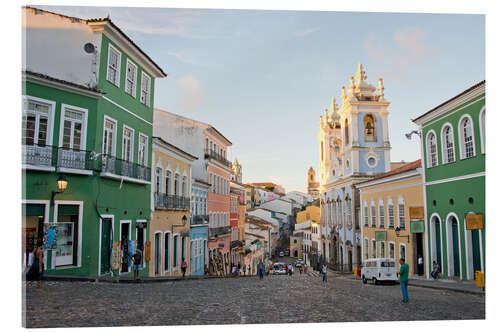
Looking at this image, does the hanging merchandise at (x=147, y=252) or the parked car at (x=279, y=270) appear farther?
the parked car at (x=279, y=270)

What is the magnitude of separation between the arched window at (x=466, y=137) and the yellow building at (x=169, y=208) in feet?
29.5

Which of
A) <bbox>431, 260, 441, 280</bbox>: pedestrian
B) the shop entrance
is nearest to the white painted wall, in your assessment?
the shop entrance

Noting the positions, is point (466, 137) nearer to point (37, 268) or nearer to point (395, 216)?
point (395, 216)

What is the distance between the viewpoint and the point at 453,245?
1084cm

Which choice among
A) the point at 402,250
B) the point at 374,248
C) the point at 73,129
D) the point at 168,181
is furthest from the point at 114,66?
the point at 374,248

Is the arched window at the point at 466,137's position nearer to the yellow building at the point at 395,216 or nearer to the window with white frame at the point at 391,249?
the yellow building at the point at 395,216

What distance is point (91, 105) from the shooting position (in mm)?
9477

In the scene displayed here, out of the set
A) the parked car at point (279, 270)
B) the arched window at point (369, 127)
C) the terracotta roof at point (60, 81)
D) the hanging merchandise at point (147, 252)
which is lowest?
the parked car at point (279, 270)

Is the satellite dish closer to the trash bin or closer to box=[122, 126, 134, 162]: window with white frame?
box=[122, 126, 134, 162]: window with white frame

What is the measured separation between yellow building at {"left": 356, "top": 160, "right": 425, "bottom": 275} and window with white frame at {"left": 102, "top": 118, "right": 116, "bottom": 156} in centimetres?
951

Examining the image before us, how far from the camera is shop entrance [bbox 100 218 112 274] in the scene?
9570 millimetres

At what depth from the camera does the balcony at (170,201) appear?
13809 millimetres

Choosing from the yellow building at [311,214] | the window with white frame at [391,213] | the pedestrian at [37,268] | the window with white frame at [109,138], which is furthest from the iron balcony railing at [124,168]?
the yellow building at [311,214]

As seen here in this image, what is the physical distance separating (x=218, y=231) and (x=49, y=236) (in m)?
17.7
